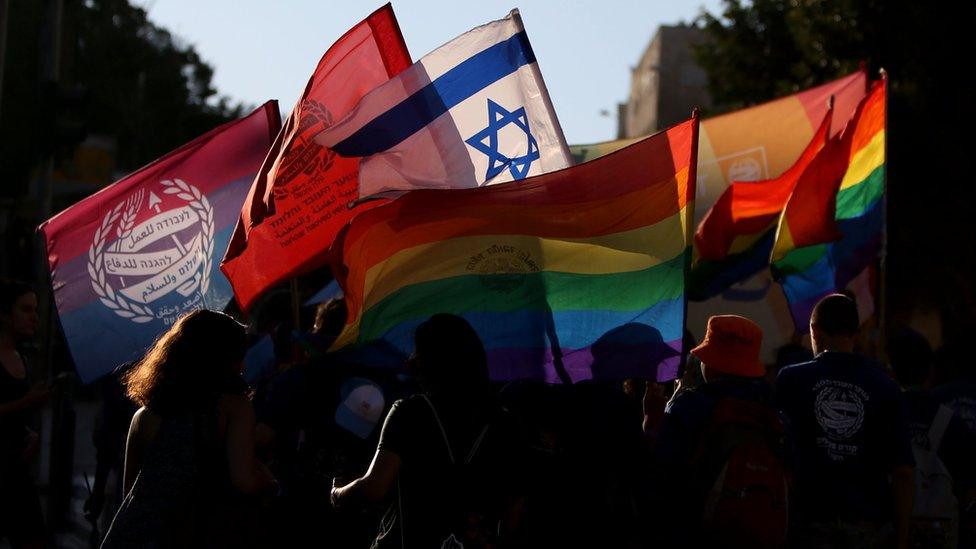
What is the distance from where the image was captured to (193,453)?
15.9ft

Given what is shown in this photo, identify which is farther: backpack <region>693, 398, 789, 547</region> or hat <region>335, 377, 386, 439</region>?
hat <region>335, 377, 386, 439</region>

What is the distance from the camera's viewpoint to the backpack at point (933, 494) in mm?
6281

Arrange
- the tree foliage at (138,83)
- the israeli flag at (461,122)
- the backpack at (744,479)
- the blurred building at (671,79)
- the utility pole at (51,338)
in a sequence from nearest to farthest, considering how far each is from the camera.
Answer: the backpack at (744,479) → the israeli flag at (461,122) → the utility pole at (51,338) → the tree foliage at (138,83) → the blurred building at (671,79)

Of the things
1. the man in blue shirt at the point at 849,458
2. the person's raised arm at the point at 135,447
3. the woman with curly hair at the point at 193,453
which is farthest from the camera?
the man in blue shirt at the point at 849,458

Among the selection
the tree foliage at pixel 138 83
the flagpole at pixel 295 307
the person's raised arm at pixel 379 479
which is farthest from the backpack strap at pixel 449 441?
the tree foliage at pixel 138 83

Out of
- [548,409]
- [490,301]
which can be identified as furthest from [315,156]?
[548,409]

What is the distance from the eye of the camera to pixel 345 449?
5938 millimetres

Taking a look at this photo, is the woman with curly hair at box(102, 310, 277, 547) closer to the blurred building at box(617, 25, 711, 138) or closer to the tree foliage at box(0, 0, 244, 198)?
the tree foliage at box(0, 0, 244, 198)

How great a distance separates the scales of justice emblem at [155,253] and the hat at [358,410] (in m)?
1.94

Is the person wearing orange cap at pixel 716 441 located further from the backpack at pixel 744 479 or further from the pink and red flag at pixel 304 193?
the pink and red flag at pixel 304 193

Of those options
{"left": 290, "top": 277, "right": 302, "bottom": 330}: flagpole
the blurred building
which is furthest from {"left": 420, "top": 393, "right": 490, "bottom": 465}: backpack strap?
the blurred building

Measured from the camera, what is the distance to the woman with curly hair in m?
4.82

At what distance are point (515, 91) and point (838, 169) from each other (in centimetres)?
241

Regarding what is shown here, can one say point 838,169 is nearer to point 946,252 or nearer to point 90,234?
point 90,234
